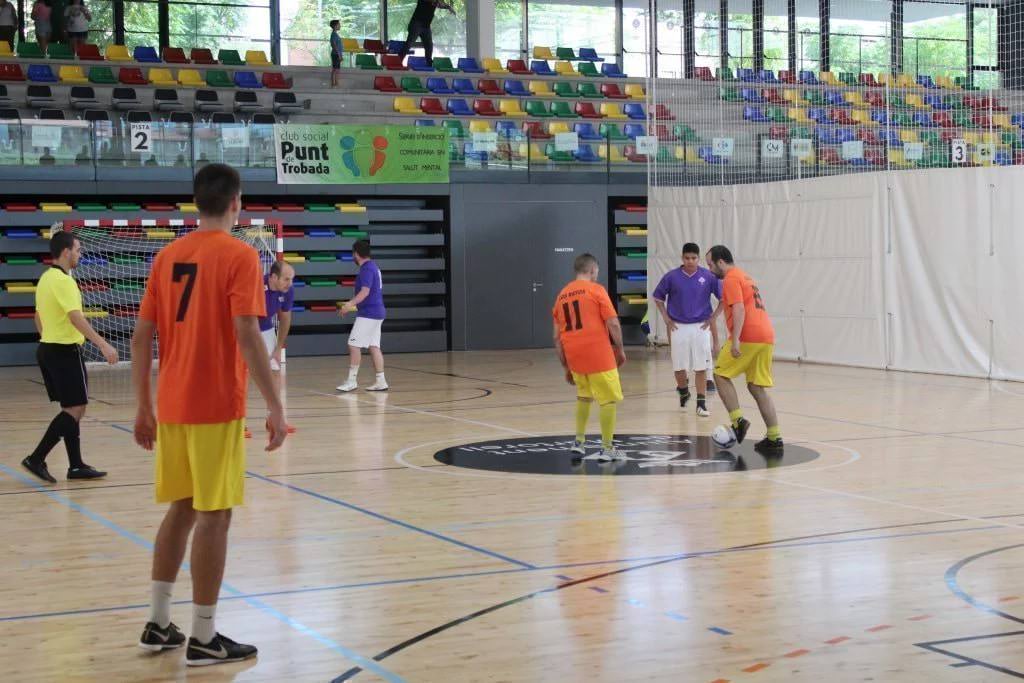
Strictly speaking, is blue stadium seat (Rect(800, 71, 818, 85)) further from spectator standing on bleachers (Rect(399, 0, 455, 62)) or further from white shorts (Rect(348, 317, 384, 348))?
white shorts (Rect(348, 317, 384, 348))

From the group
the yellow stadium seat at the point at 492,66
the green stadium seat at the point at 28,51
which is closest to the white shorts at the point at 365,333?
the green stadium seat at the point at 28,51

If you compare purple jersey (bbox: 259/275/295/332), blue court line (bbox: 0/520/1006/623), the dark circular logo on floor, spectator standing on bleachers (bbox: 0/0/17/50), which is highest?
spectator standing on bleachers (bbox: 0/0/17/50)

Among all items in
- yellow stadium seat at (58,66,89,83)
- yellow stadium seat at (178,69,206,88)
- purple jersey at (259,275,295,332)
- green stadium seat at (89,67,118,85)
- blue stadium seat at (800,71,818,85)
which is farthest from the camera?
yellow stadium seat at (178,69,206,88)

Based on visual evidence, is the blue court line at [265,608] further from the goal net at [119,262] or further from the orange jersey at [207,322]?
the goal net at [119,262]

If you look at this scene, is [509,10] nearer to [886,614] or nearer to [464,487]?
[464,487]

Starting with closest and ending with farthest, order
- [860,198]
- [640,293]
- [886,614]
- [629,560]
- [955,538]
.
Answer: [886,614] < [629,560] < [955,538] < [860,198] < [640,293]

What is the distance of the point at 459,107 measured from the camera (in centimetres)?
2772

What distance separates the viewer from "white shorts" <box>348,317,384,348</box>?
1673cm

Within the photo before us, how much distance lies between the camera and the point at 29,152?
21484 mm

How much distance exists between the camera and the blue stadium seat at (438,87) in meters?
28.5

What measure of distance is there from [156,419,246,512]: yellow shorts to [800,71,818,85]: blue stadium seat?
827 inches

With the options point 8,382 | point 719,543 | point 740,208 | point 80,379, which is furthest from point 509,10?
point 719,543

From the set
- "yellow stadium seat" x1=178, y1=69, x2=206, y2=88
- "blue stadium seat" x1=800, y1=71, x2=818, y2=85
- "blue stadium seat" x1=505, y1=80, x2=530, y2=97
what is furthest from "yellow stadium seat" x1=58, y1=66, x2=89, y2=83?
"blue stadium seat" x1=800, y1=71, x2=818, y2=85

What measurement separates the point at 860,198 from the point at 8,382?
12.5m
